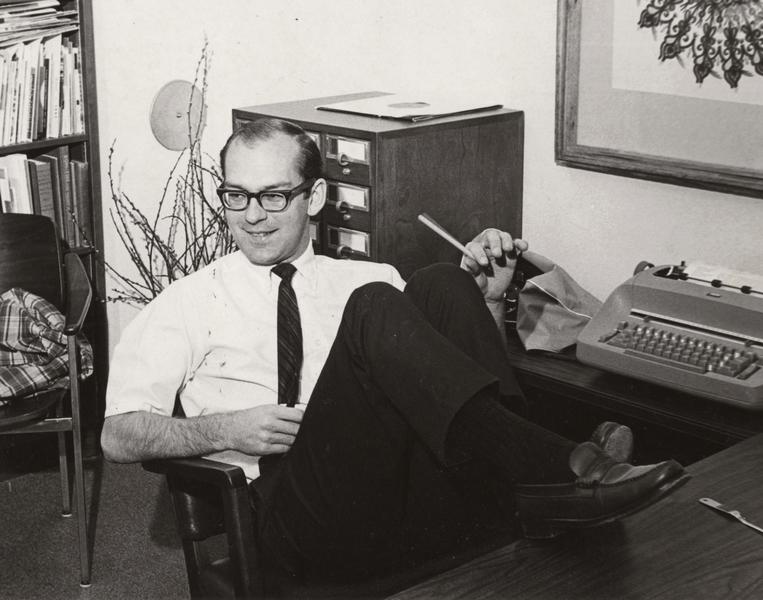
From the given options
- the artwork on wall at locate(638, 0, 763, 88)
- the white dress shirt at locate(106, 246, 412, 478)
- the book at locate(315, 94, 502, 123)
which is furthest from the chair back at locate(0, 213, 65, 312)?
the artwork on wall at locate(638, 0, 763, 88)

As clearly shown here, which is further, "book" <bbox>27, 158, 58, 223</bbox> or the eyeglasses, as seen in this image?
"book" <bbox>27, 158, 58, 223</bbox>

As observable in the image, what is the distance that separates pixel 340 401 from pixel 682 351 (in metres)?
0.72

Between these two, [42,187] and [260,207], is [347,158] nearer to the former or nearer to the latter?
[260,207]

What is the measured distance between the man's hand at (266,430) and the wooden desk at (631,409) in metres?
0.65

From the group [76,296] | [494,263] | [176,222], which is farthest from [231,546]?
[176,222]

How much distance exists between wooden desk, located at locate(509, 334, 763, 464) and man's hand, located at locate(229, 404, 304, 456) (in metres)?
0.65

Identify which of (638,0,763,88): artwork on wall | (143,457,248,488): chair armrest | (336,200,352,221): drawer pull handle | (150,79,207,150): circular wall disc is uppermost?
(638,0,763,88): artwork on wall

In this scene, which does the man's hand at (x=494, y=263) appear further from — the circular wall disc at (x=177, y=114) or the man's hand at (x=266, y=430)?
the circular wall disc at (x=177, y=114)

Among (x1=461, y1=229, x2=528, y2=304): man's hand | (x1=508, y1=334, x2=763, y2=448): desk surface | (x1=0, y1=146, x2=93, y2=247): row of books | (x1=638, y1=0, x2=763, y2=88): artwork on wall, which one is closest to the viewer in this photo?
(x1=508, y1=334, x2=763, y2=448): desk surface

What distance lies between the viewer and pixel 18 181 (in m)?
3.07

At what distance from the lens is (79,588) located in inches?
104

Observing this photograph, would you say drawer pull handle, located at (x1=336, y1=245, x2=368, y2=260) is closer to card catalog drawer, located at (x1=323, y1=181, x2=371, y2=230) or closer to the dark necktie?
card catalog drawer, located at (x1=323, y1=181, x2=371, y2=230)

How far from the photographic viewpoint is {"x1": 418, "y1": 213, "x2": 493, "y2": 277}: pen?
237 cm

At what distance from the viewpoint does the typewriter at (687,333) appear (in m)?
1.98
